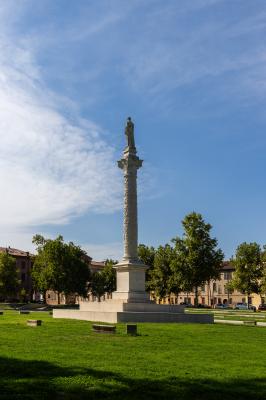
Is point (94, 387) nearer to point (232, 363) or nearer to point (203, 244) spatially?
point (232, 363)

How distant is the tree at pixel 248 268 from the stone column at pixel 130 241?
4254 centimetres

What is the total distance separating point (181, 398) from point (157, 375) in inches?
85.4

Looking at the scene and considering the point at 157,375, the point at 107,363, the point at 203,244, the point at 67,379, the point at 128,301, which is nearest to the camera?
the point at 67,379

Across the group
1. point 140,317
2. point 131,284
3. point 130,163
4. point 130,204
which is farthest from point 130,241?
point 140,317

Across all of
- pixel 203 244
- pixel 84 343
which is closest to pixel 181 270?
pixel 203 244

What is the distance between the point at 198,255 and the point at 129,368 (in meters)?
57.5

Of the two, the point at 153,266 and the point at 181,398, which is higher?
the point at 153,266

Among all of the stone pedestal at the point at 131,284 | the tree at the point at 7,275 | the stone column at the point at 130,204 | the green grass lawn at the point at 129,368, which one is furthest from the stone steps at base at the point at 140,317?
the tree at the point at 7,275

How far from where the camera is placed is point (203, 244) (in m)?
71.2

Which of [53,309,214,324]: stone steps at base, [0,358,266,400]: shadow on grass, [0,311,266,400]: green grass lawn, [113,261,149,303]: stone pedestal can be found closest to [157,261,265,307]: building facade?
[113,261,149,303]: stone pedestal

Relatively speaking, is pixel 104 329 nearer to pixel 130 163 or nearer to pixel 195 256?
pixel 130 163

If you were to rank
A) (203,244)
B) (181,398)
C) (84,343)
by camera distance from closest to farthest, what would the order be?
1. (181,398)
2. (84,343)
3. (203,244)

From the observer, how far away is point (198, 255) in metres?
70.2

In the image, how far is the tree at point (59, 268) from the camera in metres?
88.2
